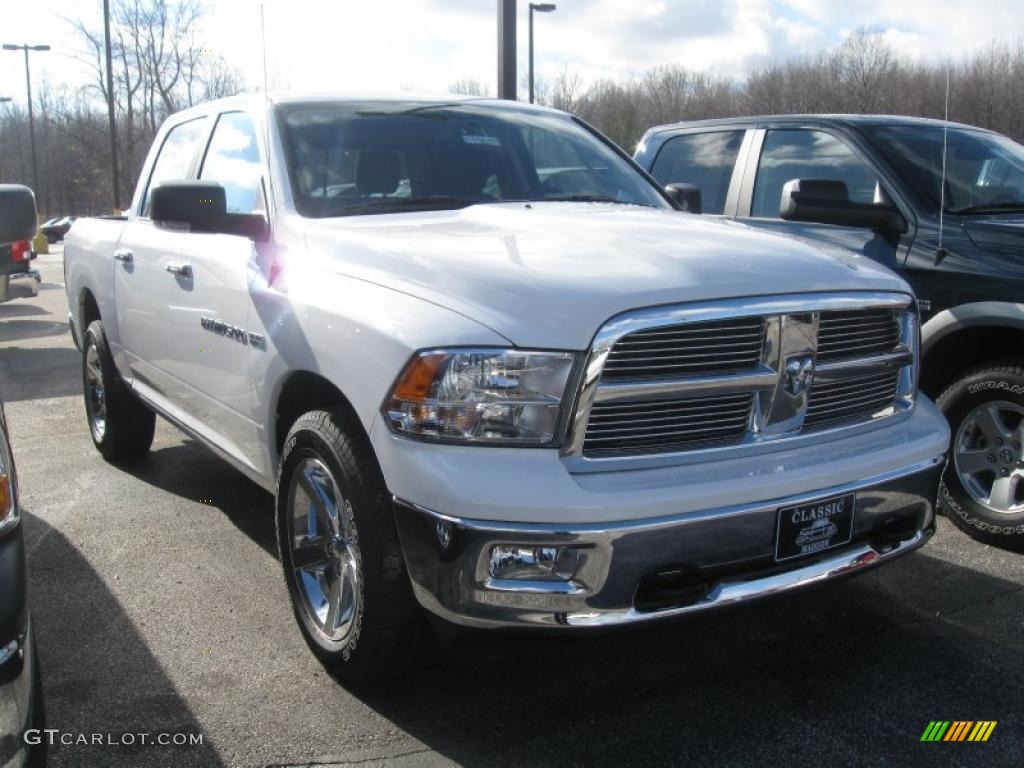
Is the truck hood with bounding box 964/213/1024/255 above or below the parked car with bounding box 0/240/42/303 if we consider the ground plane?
above

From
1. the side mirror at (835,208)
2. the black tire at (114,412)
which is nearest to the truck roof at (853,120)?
the side mirror at (835,208)

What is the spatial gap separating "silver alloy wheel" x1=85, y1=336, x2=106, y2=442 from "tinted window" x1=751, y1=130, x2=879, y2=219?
12.2 ft

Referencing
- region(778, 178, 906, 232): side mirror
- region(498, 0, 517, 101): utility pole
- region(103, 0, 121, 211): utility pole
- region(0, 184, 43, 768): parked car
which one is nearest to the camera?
region(0, 184, 43, 768): parked car

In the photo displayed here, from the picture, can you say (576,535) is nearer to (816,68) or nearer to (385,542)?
(385,542)

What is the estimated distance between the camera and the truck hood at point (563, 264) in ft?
8.46

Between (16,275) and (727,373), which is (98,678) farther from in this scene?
(16,275)

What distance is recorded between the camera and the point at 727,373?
2.70m

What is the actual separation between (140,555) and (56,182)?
272 ft

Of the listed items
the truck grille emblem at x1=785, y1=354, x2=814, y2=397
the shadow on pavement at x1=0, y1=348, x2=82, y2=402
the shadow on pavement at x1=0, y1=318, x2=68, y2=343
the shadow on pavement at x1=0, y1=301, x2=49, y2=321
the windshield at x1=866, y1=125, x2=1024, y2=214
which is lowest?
the shadow on pavement at x1=0, y1=301, x2=49, y2=321

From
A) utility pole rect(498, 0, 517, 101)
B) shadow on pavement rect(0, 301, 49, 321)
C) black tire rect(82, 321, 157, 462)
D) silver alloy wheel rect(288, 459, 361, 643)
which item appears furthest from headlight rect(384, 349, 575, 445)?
shadow on pavement rect(0, 301, 49, 321)

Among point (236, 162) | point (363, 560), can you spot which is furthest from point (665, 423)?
point (236, 162)

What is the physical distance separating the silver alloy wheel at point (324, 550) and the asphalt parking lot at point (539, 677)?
0.71 feet

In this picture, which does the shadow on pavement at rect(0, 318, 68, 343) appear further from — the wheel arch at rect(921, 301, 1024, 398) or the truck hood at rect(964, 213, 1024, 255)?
the truck hood at rect(964, 213, 1024, 255)

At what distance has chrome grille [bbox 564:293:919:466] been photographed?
101 inches
